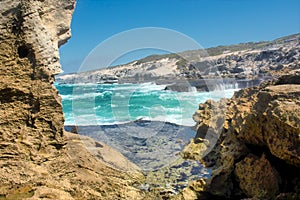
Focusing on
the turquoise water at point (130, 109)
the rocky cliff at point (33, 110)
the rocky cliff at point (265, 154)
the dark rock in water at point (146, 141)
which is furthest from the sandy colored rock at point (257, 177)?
the turquoise water at point (130, 109)

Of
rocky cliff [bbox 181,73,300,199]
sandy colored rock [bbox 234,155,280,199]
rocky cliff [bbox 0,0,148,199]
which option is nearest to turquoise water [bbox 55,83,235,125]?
rocky cliff [bbox 181,73,300,199]

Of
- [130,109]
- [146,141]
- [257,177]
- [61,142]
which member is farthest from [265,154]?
[130,109]

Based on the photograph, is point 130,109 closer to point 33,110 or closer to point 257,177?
point 257,177

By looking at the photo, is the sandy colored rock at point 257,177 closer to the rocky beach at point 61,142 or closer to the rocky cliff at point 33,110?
the rocky beach at point 61,142

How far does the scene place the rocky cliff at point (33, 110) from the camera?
4648mm

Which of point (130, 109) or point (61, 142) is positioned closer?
point (61, 142)

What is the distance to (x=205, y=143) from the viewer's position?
37.0ft

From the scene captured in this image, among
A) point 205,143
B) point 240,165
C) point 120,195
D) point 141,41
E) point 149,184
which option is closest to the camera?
point 120,195

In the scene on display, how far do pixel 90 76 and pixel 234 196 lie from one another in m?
79.9

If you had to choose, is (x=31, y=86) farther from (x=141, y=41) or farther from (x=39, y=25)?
(x=141, y=41)

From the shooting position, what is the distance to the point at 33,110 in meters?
5.00

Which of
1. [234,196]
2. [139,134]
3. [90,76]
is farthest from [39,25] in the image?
[90,76]

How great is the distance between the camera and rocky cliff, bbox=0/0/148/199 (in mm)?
4648

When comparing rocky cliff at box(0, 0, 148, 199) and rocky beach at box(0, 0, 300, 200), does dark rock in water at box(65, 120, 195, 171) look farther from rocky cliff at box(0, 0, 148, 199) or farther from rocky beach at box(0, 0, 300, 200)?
rocky cliff at box(0, 0, 148, 199)
